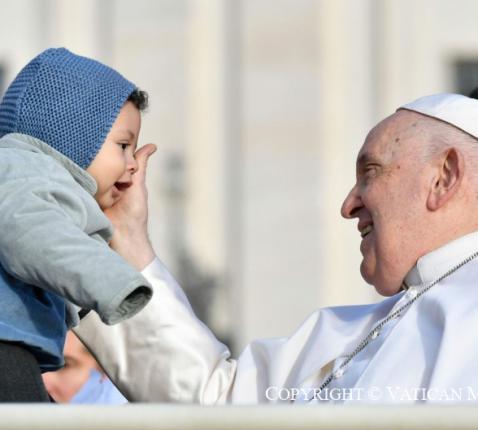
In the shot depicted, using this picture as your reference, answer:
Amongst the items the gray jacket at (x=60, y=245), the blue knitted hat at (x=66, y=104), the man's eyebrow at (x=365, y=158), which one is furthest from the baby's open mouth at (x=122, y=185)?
the man's eyebrow at (x=365, y=158)

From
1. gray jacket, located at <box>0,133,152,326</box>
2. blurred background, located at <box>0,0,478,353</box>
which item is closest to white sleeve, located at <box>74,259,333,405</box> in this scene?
gray jacket, located at <box>0,133,152,326</box>

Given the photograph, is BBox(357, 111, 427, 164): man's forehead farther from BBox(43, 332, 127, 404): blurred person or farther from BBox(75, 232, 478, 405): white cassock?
BBox(43, 332, 127, 404): blurred person

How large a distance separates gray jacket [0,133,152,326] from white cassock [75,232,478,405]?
0.82m

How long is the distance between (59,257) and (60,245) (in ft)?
0.10

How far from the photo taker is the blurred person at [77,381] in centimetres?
571

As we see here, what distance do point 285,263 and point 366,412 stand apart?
1299cm

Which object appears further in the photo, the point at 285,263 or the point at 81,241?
the point at 285,263

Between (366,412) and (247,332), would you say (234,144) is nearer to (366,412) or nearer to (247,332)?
(247,332)

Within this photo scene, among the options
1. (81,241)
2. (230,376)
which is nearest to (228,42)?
(230,376)

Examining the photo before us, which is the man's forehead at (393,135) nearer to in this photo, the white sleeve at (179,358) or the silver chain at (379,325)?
the silver chain at (379,325)

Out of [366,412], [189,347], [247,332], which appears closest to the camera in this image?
[366,412]

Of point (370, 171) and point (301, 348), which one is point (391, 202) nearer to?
point (370, 171)

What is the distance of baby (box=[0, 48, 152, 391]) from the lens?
350 centimetres

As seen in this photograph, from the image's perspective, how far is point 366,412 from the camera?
2.63 meters
